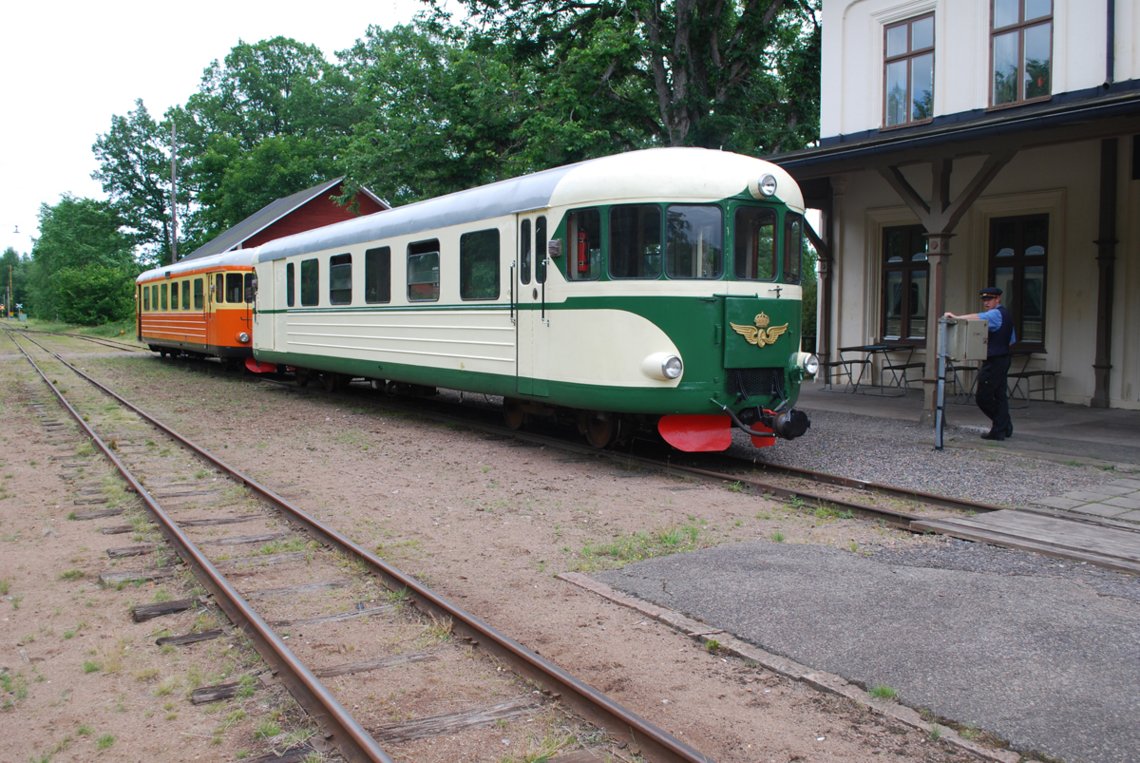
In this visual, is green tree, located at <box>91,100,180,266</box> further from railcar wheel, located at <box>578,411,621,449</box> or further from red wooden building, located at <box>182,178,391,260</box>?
railcar wheel, located at <box>578,411,621,449</box>

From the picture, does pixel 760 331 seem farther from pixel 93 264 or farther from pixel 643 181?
pixel 93 264

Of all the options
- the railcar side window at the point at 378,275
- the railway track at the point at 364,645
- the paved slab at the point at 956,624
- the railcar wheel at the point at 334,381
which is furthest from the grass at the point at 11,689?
the railcar wheel at the point at 334,381

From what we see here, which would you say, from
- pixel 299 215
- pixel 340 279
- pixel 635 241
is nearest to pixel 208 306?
pixel 340 279

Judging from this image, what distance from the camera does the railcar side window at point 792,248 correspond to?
9.34 metres

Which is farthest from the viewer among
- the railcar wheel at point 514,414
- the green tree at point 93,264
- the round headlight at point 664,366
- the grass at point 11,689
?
the green tree at point 93,264

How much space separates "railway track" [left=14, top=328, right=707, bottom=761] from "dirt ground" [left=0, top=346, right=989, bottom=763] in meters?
0.18

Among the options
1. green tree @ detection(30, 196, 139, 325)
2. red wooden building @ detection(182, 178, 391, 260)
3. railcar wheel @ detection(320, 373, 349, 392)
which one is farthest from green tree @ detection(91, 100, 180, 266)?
railcar wheel @ detection(320, 373, 349, 392)

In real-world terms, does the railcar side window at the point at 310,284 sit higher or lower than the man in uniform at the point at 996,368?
higher

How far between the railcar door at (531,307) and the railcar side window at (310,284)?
6642 millimetres

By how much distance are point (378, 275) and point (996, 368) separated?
8.13 m

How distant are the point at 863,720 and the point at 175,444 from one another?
374 inches

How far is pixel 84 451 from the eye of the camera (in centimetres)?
1057

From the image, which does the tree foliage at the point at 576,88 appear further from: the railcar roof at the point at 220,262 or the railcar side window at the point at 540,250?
the railcar side window at the point at 540,250

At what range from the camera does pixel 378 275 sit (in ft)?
43.9
